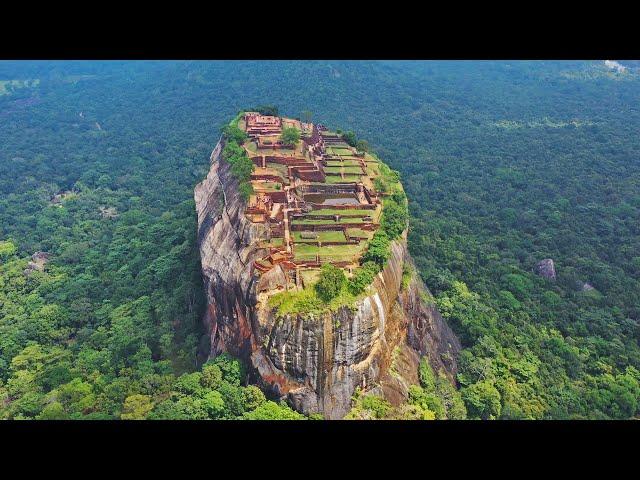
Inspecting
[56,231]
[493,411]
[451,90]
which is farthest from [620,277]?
[451,90]

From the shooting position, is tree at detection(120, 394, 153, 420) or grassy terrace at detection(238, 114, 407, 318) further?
tree at detection(120, 394, 153, 420)

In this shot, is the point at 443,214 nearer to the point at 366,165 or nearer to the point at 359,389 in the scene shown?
the point at 366,165

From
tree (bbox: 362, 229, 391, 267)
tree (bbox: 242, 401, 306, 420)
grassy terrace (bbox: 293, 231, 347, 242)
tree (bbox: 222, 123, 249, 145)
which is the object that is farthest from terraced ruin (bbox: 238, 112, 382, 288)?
tree (bbox: 242, 401, 306, 420)

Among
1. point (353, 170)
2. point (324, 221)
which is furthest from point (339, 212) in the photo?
point (353, 170)

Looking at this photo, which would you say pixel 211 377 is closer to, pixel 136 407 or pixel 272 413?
pixel 272 413

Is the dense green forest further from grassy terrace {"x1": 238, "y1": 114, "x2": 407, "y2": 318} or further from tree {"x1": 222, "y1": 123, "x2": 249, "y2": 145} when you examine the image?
tree {"x1": 222, "y1": 123, "x2": 249, "y2": 145}

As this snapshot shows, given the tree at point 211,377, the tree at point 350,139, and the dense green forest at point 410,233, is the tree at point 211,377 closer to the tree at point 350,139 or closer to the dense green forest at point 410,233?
the dense green forest at point 410,233

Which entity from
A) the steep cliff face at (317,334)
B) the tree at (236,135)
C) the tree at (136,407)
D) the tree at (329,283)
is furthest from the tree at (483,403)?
the tree at (236,135)
